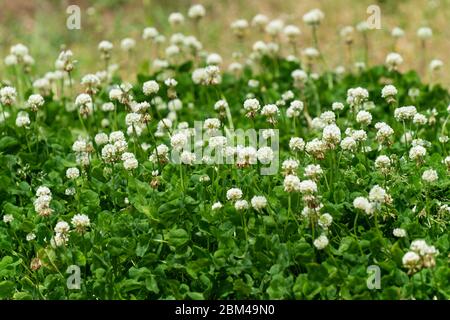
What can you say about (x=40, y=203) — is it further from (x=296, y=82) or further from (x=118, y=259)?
(x=296, y=82)

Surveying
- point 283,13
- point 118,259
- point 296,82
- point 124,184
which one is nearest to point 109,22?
point 283,13

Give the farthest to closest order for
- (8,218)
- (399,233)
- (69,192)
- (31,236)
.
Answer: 1. (69,192)
2. (8,218)
3. (31,236)
4. (399,233)

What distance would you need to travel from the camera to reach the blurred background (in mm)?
7855

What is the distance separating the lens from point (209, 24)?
28.0ft

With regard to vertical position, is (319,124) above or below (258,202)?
above

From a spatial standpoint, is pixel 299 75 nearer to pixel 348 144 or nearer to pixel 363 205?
pixel 348 144

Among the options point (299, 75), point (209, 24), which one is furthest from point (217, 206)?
point (209, 24)

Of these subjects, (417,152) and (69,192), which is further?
(69,192)

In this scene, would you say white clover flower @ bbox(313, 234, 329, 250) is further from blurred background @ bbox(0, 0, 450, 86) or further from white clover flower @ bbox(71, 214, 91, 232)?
blurred background @ bbox(0, 0, 450, 86)

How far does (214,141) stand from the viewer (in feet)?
13.0

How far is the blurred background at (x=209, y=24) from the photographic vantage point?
25.8 ft
